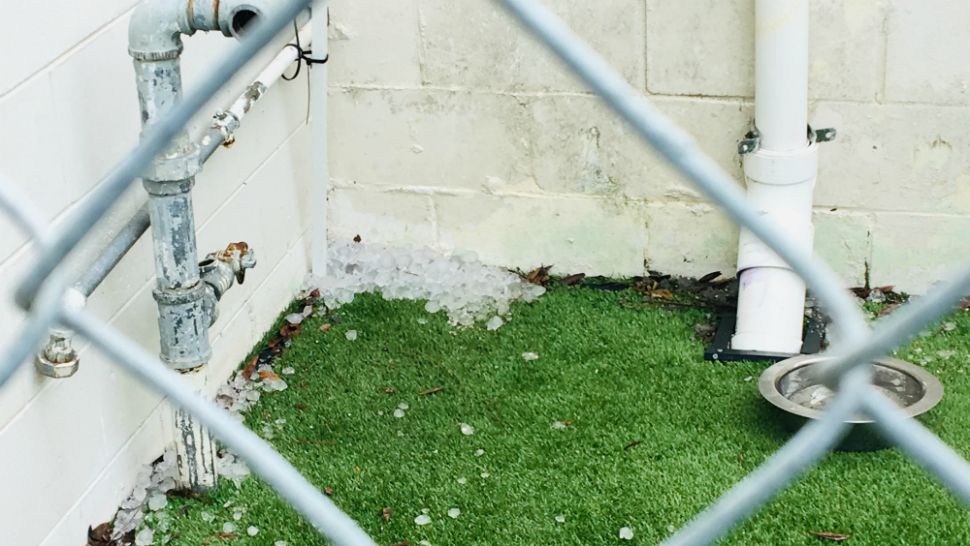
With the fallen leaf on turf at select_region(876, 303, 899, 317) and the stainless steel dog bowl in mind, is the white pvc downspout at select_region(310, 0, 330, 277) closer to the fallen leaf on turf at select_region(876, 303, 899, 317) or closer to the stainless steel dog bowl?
the stainless steel dog bowl

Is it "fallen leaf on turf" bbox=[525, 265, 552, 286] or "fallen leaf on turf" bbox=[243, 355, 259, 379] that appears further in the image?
"fallen leaf on turf" bbox=[525, 265, 552, 286]

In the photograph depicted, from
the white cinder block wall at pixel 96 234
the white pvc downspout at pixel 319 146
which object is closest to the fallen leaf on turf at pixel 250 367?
the white cinder block wall at pixel 96 234

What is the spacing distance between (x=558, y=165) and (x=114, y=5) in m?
1.20

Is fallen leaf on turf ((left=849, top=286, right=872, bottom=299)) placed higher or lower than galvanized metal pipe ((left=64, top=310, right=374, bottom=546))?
lower

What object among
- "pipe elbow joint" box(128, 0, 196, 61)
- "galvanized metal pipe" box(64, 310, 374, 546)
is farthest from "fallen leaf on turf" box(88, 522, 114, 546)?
"galvanized metal pipe" box(64, 310, 374, 546)

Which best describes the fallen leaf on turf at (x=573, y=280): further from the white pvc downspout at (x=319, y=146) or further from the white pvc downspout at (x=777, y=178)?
the white pvc downspout at (x=319, y=146)

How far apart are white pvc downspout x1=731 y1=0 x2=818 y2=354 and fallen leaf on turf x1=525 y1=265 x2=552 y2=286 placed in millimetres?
512

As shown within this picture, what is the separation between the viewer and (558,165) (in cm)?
306

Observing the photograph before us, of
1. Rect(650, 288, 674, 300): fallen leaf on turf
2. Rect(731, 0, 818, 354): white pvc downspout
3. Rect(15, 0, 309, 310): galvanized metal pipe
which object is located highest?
Rect(15, 0, 309, 310): galvanized metal pipe

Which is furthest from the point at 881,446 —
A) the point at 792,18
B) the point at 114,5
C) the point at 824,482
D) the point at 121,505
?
the point at 114,5

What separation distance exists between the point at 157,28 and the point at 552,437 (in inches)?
41.6

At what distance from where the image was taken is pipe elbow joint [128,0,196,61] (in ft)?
6.66

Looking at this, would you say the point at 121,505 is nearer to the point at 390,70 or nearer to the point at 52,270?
the point at 390,70

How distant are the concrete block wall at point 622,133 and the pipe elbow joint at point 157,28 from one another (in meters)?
1.01
